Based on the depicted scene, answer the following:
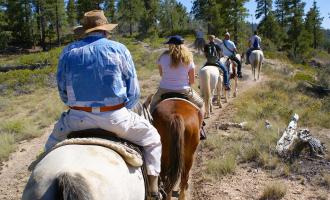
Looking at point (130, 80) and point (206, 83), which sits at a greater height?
point (130, 80)

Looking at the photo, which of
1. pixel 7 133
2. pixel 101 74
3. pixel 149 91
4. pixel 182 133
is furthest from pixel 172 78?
pixel 149 91

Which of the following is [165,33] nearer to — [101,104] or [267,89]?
[267,89]

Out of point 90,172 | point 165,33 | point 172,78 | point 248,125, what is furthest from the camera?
point 165,33

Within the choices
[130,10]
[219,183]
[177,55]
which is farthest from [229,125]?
[130,10]

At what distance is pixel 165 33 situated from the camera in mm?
56344

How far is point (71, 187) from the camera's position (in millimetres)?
2693

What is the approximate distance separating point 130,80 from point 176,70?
9.09 feet

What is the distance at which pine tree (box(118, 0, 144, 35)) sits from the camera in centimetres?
5631

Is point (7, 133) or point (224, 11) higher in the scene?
point (224, 11)

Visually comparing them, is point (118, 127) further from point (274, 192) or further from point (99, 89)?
point (274, 192)

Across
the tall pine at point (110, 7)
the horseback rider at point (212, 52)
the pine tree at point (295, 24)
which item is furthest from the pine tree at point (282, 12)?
the horseback rider at point (212, 52)

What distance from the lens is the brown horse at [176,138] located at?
17.3 ft

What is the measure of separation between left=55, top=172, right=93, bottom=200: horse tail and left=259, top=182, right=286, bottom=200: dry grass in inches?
166

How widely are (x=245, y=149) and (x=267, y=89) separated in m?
9.06
